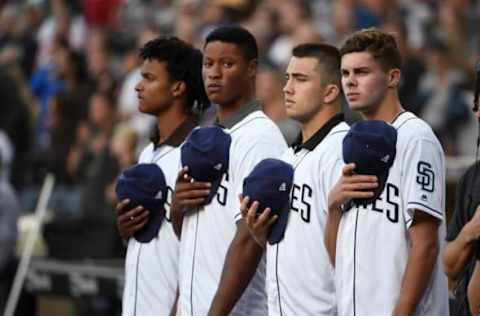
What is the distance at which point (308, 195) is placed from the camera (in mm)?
6820

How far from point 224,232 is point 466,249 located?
55.1 inches

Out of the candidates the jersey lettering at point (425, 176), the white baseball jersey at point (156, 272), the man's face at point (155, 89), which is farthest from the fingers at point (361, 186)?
the man's face at point (155, 89)

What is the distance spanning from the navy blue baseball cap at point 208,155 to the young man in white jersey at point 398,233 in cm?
98

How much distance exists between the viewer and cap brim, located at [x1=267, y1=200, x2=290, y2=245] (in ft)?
22.7

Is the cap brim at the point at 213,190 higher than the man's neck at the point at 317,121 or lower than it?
lower

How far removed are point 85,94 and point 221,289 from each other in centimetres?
980

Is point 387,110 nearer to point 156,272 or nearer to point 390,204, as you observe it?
point 390,204

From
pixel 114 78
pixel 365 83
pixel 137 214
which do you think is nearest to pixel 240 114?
pixel 137 214

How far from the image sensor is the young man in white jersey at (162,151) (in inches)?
312

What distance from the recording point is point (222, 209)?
743 centimetres

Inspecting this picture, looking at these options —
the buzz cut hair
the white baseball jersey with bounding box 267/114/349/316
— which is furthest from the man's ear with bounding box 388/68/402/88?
the buzz cut hair

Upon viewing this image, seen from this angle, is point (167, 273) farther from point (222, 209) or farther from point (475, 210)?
point (475, 210)

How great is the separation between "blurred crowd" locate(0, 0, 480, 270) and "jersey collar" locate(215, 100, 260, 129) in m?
3.45

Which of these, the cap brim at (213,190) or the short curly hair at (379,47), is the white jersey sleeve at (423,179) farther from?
the cap brim at (213,190)
